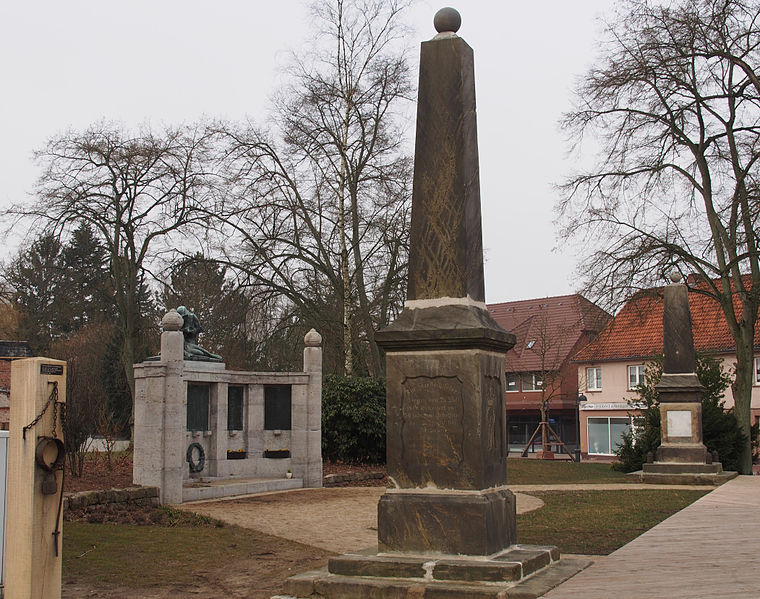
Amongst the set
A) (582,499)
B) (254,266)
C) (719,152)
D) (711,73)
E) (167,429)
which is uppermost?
(711,73)

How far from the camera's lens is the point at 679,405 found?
19781 millimetres

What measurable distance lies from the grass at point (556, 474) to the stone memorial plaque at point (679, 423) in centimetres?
174

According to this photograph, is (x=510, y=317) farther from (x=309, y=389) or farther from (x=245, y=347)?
(x=309, y=389)

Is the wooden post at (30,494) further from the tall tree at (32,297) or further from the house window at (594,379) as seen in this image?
the house window at (594,379)

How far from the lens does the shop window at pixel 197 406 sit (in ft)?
51.8

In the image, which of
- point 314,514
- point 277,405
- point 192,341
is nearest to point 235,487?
point 277,405

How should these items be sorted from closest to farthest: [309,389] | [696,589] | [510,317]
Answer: [696,589] < [309,389] < [510,317]

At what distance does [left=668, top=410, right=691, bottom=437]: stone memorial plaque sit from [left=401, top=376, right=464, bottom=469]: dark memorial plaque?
14.5 metres

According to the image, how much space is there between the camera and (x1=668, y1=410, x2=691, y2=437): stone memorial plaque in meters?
19.8

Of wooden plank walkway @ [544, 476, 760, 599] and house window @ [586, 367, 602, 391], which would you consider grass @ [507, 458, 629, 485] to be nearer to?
wooden plank walkway @ [544, 476, 760, 599]

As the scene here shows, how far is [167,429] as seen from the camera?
14.3m

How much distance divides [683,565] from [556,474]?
53.7 ft

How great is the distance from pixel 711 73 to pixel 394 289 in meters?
10.8

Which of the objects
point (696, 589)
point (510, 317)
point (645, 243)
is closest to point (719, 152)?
point (645, 243)
